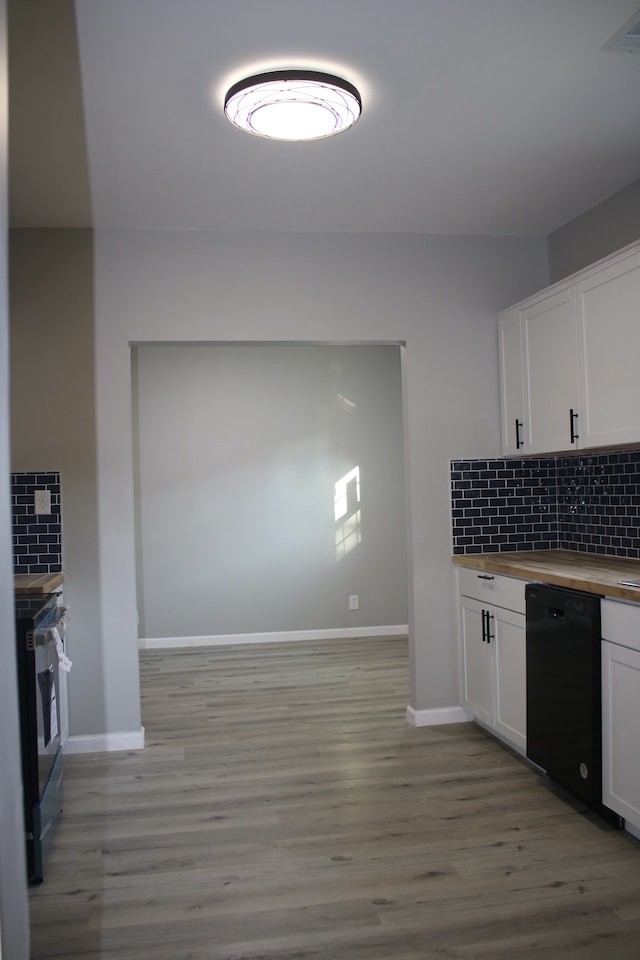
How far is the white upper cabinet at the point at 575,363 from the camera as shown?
119 inches

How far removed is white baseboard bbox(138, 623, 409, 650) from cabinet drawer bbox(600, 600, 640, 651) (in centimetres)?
346

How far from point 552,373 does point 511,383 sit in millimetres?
429

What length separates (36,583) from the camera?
131 inches

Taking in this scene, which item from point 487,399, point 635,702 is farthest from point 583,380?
point 635,702

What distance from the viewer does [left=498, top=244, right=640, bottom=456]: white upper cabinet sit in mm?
3029

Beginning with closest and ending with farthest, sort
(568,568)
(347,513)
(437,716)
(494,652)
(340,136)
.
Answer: (340,136) < (568,568) < (494,652) < (437,716) < (347,513)

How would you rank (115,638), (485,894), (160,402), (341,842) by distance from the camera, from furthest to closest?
(160,402), (115,638), (341,842), (485,894)

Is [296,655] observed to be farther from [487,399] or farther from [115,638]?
[487,399]

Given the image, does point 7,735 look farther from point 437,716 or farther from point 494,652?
point 437,716

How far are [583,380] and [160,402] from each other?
366cm

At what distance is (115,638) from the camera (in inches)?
151

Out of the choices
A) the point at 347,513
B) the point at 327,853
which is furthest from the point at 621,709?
→ the point at 347,513

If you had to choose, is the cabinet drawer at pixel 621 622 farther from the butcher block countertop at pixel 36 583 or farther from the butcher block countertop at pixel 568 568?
the butcher block countertop at pixel 36 583

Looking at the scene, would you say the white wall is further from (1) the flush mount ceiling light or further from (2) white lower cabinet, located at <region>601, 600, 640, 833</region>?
(2) white lower cabinet, located at <region>601, 600, 640, 833</region>
